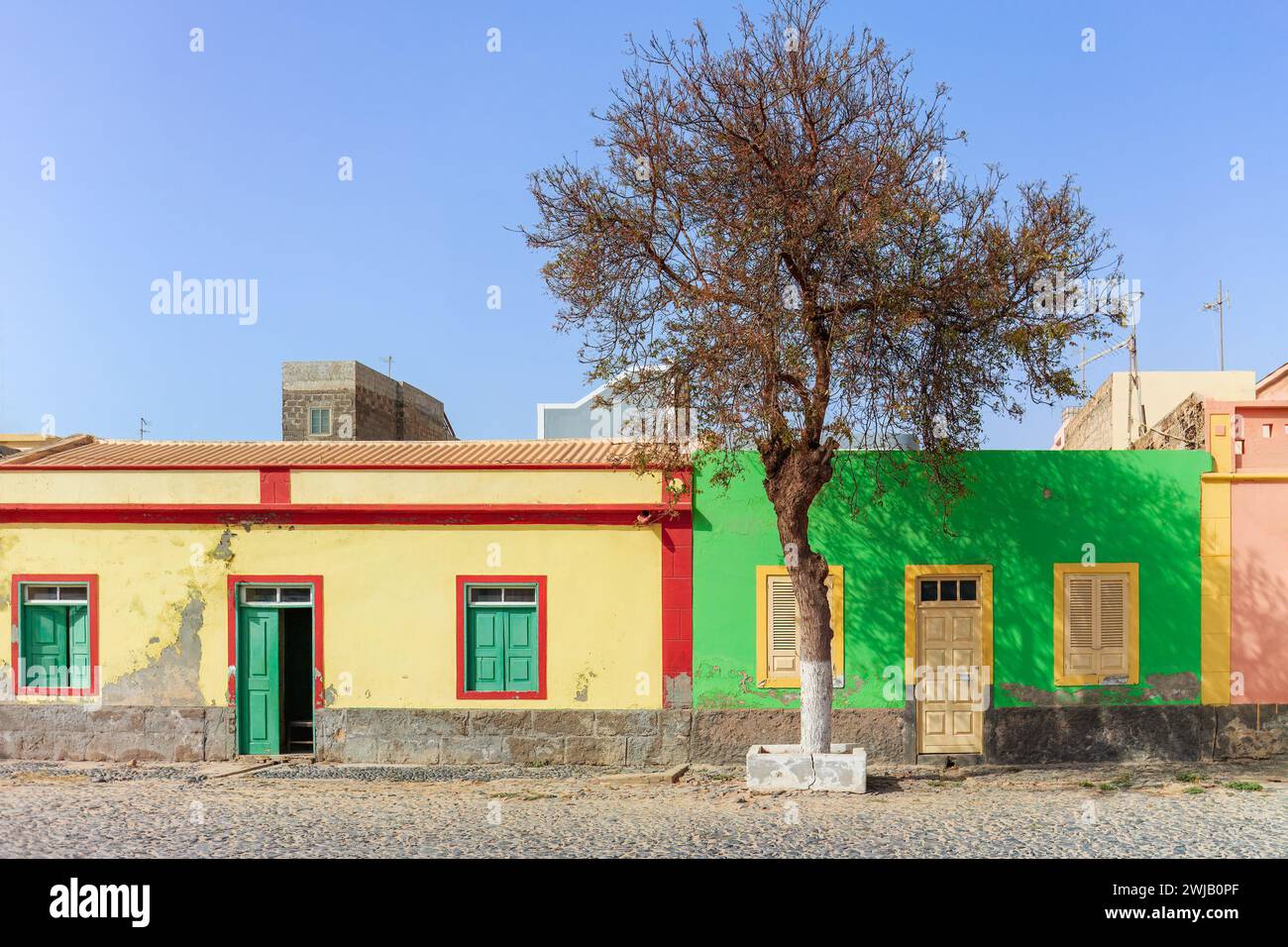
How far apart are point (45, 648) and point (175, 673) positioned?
168cm

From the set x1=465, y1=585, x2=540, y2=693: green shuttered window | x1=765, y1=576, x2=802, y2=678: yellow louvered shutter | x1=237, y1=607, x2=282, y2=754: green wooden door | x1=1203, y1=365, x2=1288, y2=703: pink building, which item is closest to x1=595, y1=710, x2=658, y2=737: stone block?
x1=465, y1=585, x2=540, y2=693: green shuttered window

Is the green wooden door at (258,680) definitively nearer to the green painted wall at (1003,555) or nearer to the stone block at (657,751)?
the stone block at (657,751)

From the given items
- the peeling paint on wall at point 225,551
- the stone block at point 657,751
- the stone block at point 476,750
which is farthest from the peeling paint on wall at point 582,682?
the peeling paint on wall at point 225,551

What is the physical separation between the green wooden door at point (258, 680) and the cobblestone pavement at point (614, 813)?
0.64m

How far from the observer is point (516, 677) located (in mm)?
13445

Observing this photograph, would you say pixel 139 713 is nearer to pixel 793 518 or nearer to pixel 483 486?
pixel 483 486

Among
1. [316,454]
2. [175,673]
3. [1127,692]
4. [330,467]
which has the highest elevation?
[316,454]

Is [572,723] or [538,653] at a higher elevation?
[538,653]

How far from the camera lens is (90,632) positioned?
13617 mm

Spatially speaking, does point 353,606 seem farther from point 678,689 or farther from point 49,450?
point 49,450

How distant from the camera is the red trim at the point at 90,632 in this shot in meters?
13.6

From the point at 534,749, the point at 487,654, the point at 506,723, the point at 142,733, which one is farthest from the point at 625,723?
the point at 142,733

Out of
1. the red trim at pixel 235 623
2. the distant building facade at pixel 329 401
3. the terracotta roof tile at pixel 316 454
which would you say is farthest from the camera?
the distant building facade at pixel 329 401
